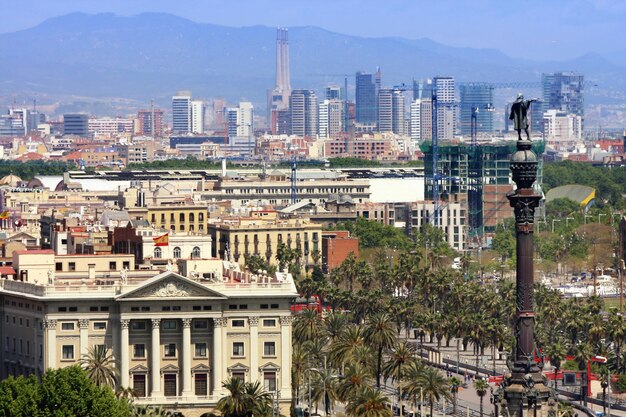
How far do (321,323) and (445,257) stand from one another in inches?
2957

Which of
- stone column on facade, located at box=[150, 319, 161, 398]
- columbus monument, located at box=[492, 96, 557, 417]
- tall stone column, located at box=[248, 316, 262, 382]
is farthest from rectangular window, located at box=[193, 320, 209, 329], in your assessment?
columbus monument, located at box=[492, 96, 557, 417]

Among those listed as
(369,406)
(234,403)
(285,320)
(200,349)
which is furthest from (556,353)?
(234,403)

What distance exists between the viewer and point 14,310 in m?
90.5

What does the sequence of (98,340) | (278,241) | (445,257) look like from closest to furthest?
1. (98,340)
2. (278,241)
3. (445,257)

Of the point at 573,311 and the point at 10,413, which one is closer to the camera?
the point at 10,413

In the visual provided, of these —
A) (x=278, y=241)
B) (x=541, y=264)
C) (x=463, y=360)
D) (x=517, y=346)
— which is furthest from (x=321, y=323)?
(x=541, y=264)

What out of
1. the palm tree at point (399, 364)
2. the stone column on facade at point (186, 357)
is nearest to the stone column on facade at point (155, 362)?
the stone column on facade at point (186, 357)

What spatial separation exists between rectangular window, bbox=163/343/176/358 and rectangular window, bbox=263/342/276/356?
3492mm

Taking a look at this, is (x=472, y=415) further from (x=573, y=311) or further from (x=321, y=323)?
(x=573, y=311)

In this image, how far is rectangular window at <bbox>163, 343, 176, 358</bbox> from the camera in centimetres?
8831

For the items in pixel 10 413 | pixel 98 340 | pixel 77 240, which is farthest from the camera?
pixel 77 240

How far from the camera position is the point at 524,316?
7288 cm

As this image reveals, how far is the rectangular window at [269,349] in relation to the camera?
88500mm

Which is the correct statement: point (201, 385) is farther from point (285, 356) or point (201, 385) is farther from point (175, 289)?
point (175, 289)
